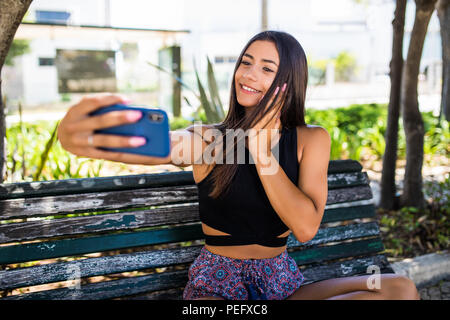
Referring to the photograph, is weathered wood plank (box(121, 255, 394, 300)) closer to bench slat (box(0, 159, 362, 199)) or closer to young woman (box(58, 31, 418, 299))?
young woman (box(58, 31, 418, 299))

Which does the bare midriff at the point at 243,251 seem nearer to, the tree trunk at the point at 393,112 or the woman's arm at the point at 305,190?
the woman's arm at the point at 305,190

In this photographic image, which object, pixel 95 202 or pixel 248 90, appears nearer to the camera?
pixel 248 90

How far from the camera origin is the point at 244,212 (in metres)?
1.81

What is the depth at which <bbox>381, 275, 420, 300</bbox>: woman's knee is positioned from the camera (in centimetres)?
160

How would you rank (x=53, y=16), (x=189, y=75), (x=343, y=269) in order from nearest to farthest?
(x=343, y=269) → (x=189, y=75) → (x=53, y=16)

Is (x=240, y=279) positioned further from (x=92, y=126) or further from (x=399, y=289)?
(x=92, y=126)

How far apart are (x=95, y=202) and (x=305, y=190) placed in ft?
2.78

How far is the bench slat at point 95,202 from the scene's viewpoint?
6.20 ft

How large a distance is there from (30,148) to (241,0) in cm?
2245

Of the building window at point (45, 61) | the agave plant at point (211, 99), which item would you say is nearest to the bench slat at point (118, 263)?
the agave plant at point (211, 99)

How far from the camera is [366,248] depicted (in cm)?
243

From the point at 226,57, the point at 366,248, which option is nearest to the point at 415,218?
the point at 366,248

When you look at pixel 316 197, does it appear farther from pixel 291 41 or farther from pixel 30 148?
pixel 30 148

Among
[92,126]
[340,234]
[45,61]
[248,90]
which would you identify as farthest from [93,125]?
[45,61]
